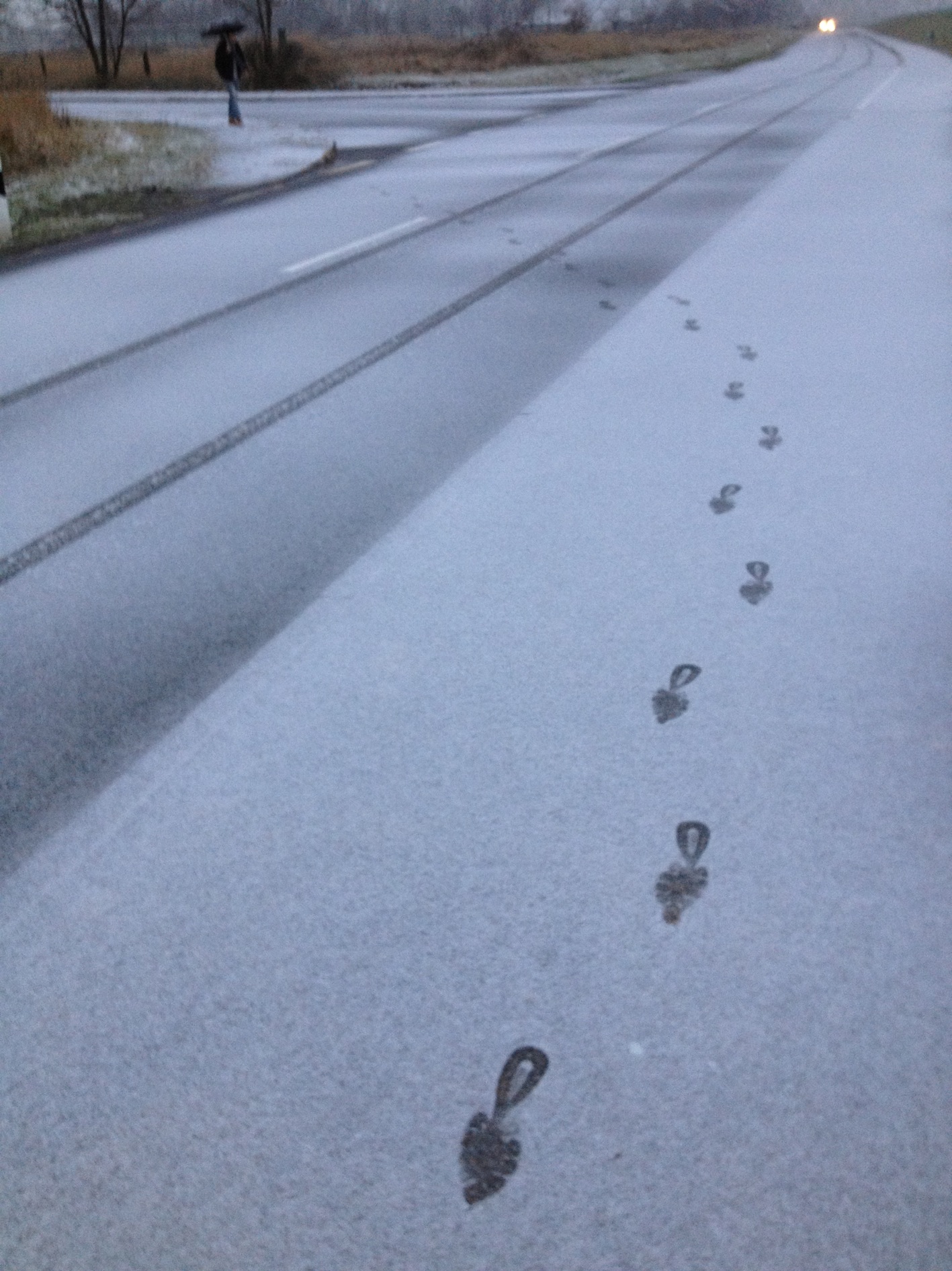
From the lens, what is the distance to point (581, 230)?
11.4 meters

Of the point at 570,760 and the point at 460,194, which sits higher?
the point at 570,760

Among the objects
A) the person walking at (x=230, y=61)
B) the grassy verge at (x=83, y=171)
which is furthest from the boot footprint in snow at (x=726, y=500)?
the person walking at (x=230, y=61)

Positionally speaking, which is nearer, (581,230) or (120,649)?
(120,649)

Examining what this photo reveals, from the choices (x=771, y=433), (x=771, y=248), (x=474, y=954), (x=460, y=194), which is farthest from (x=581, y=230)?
(x=474, y=954)

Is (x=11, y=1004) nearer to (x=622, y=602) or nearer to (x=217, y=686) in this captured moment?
(x=217, y=686)

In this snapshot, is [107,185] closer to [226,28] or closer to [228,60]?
[226,28]

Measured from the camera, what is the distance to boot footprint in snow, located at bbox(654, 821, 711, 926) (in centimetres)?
268

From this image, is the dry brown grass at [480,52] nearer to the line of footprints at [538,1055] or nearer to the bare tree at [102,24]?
the bare tree at [102,24]

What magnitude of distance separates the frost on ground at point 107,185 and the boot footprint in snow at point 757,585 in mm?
9284

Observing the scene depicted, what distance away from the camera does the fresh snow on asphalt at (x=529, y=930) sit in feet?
6.66

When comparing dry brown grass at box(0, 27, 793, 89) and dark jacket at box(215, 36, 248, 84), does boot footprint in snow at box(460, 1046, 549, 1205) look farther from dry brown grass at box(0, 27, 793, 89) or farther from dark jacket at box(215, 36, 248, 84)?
dry brown grass at box(0, 27, 793, 89)

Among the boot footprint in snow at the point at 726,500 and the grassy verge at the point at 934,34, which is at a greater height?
the boot footprint in snow at the point at 726,500

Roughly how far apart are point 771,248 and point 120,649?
796cm

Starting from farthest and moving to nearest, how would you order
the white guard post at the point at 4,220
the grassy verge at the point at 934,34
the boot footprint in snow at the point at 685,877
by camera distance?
the grassy verge at the point at 934,34, the white guard post at the point at 4,220, the boot footprint in snow at the point at 685,877
